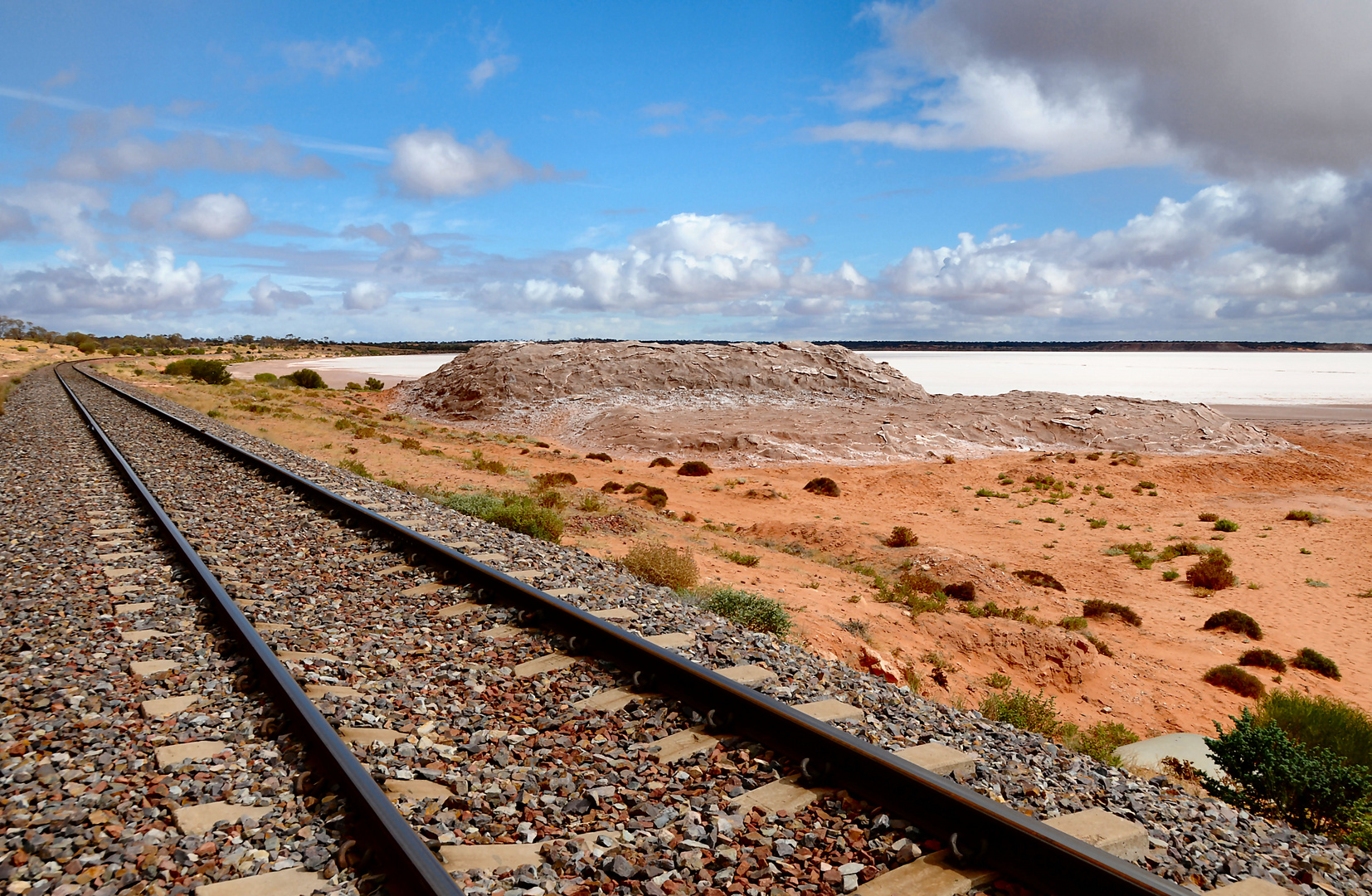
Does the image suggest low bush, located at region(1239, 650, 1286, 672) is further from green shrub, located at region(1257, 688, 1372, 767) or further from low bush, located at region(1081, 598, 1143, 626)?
green shrub, located at region(1257, 688, 1372, 767)

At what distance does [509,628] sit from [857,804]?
3.85m

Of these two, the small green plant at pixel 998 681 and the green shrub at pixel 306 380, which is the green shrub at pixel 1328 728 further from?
the green shrub at pixel 306 380

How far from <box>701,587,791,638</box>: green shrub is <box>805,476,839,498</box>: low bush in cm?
1775

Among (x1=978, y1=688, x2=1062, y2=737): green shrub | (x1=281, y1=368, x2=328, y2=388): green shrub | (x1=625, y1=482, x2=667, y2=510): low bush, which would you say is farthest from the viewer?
(x1=281, y1=368, x2=328, y2=388): green shrub

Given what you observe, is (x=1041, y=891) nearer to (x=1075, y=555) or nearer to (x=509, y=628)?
(x=509, y=628)

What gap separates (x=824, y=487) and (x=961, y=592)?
450 inches

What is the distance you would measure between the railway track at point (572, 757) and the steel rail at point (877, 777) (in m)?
0.01

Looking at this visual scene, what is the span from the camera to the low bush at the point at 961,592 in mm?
15398

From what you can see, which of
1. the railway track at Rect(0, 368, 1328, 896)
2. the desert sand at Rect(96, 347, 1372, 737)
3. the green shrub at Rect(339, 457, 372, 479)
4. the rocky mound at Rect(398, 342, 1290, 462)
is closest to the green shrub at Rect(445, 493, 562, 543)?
the desert sand at Rect(96, 347, 1372, 737)

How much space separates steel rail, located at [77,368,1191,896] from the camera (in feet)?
11.5

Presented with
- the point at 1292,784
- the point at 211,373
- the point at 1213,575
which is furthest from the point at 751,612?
the point at 211,373

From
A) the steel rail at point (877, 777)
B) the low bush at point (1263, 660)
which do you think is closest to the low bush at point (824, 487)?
the low bush at point (1263, 660)

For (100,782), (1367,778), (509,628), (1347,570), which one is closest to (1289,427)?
(1347,570)

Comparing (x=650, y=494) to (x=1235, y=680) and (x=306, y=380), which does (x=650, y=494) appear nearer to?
(x=1235, y=680)
